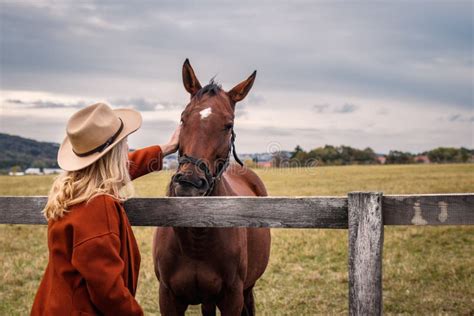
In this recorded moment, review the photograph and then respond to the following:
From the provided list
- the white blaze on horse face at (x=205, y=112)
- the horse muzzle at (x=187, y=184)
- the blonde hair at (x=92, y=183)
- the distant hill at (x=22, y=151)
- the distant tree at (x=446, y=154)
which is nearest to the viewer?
the blonde hair at (x=92, y=183)

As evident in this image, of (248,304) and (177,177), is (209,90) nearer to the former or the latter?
(177,177)

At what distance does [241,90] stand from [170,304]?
2095 mm

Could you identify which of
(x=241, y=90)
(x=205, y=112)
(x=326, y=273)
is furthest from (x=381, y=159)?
(x=205, y=112)

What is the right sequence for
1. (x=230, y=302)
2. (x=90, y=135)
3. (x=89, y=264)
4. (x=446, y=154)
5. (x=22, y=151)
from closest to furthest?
(x=89, y=264)
(x=90, y=135)
(x=230, y=302)
(x=446, y=154)
(x=22, y=151)

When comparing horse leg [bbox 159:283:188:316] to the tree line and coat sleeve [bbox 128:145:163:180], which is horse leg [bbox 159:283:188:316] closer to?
coat sleeve [bbox 128:145:163:180]

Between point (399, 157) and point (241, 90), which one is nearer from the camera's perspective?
point (241, 90)

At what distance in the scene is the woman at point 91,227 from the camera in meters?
2.83

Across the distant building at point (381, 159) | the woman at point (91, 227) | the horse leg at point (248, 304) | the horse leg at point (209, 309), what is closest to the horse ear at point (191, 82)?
the woman at point (91, 227)

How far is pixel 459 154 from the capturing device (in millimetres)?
98500

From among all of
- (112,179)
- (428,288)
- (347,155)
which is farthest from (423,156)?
(112,179)

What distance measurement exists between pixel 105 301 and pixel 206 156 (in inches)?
62.8

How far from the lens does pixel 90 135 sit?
301 cm

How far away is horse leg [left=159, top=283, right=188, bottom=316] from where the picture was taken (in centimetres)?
459

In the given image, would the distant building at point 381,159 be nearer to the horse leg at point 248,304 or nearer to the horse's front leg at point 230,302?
the horse leg at point 248,304
